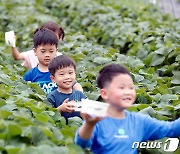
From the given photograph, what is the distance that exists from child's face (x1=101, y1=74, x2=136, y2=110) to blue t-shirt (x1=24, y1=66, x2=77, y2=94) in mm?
1883

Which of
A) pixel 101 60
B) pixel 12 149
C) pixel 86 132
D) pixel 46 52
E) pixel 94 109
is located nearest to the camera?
pixel 12 149

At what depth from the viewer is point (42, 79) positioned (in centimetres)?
530

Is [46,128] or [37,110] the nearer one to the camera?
[46,128]

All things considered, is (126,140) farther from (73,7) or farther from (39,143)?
(73,7)

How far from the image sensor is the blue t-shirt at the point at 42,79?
16.8ft

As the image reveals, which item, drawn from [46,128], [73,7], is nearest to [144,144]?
[46,128]

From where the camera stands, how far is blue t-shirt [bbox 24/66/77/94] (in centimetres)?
512

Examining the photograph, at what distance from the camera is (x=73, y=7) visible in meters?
11.4

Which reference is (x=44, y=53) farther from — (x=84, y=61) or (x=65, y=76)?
(x=84, y=61)

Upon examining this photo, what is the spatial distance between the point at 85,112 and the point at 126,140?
349 millimetres

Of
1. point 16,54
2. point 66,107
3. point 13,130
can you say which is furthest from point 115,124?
point 16,54

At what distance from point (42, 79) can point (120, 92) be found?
2208 millimetres

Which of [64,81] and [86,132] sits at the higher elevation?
[64,81]

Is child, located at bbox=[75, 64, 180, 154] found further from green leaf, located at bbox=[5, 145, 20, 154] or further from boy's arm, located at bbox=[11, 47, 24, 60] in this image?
boy's arm, located at bbox=[11, 47, 24, 60]
